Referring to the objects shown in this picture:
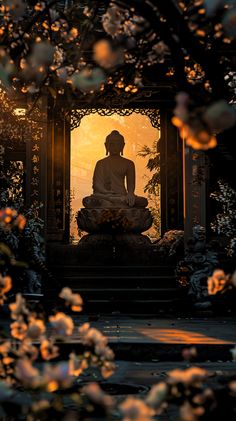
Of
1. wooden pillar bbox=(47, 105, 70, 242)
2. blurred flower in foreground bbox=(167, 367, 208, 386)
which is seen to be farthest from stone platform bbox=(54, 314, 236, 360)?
wooden pillar bbox=(47, 105, 70, 242)

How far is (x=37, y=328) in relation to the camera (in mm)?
2420

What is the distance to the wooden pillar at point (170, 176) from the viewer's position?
18.1m

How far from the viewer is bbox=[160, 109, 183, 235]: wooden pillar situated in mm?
18125

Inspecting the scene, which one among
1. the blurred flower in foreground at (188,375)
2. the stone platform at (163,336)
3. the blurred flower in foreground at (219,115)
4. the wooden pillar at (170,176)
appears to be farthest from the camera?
the wooden pillar at (170,176)

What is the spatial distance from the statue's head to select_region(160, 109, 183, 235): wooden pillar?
1.20 meters

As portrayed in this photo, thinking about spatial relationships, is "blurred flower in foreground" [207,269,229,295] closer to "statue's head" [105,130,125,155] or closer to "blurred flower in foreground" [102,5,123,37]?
"blurred flower in foreground" [102,5,123,37]

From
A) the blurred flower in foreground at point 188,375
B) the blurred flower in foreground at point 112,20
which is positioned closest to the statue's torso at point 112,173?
the blurred flower in foreground at point 112,20

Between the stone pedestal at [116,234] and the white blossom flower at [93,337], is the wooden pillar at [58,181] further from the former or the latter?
the white blossom flower at [93,337]

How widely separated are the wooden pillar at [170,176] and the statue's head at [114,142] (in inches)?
47.3

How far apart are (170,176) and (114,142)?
5.48 ft

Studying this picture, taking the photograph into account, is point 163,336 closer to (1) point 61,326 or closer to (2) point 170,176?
(1) point 61,326

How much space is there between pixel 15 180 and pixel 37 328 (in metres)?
12.8

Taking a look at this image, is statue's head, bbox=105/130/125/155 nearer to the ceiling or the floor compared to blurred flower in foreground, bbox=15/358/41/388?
nearer to the ceiling

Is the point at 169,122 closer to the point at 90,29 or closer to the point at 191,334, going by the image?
the point at 191,334
